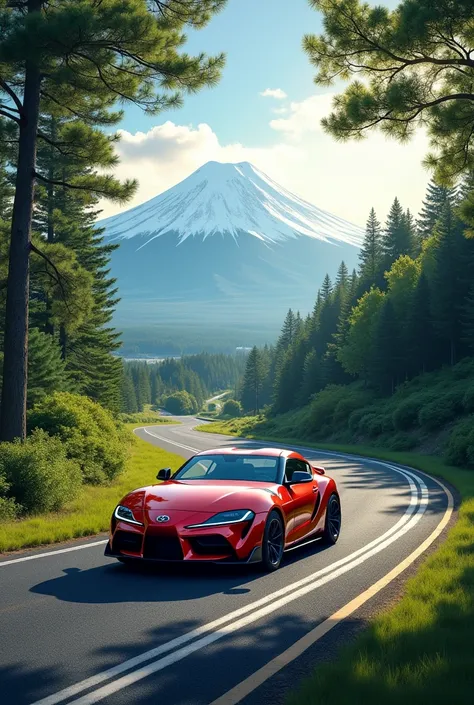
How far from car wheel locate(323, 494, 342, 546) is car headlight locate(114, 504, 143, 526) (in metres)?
3.41

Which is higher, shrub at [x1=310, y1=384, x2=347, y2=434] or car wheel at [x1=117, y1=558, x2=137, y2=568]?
shrub at [x1=310, y1=384, x2=347, y2=434]

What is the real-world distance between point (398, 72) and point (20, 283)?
827 cm

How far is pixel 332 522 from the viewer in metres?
11.4

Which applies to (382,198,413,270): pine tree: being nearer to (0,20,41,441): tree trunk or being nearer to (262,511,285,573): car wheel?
(0,20,41,441): tree trunk

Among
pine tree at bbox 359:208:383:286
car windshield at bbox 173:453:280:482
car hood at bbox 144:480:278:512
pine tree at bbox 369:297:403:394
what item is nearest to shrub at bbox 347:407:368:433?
pine tree at bbox 369:297:403:394

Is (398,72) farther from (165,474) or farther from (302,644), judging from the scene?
(302,644)

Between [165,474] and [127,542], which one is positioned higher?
[165,474]

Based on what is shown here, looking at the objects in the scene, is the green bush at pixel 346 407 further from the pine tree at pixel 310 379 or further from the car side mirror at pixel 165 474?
the car side mirror at pixel 165 474

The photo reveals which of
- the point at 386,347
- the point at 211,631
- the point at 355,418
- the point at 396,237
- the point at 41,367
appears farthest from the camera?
the point at 396,237

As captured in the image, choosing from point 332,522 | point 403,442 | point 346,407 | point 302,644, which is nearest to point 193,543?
point 302,644

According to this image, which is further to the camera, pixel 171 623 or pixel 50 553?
pixel 50 553

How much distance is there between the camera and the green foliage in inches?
524

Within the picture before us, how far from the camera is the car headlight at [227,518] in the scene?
840cm

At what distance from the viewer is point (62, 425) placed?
18344 millimetres
